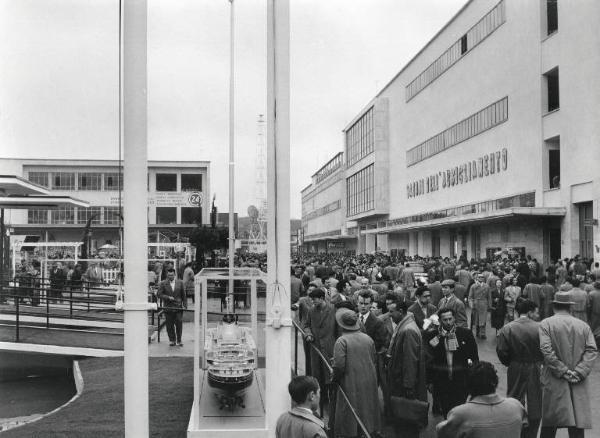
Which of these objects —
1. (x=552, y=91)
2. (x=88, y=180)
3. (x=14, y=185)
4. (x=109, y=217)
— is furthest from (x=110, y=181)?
(x=14, y=185)

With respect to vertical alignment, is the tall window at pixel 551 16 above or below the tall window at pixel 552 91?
above

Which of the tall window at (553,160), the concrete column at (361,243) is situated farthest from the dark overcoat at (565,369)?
the concrete column at (361,243)

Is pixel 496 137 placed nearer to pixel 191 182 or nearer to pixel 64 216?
pixel 191 182

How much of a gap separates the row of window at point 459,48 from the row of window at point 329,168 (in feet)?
117

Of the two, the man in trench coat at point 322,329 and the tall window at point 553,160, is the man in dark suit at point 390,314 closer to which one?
the man in trench coat at point 322,329

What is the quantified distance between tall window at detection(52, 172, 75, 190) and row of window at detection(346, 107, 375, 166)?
3491 cm

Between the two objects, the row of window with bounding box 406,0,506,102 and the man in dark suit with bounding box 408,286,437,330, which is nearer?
the man in dark suit with bounding box 408,286,437,330

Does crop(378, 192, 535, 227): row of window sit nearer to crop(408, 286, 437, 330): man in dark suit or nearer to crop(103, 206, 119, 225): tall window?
crop(408, 286, 437, 330): man in dark suit

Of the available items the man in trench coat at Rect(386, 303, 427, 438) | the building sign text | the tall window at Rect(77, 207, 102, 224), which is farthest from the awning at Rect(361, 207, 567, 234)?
the tall window at Rect(77, 207, 102, 224)

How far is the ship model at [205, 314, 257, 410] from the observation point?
969 cm

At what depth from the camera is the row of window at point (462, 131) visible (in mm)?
42312

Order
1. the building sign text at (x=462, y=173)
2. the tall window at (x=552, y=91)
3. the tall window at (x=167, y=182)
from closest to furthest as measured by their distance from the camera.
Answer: the tall window at (x=552, y=91) → the building sign text at (x=462, y=173) → the tall window at (x=167, y=182)

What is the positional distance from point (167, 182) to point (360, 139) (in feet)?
81.4

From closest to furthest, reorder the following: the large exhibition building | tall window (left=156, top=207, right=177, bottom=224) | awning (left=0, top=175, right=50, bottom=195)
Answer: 1. awning (left=0, top=175, right=50, bottom=195)
2. the large exhibition building
3. tall window (left=156, top=207, right=177, bottom=224)
